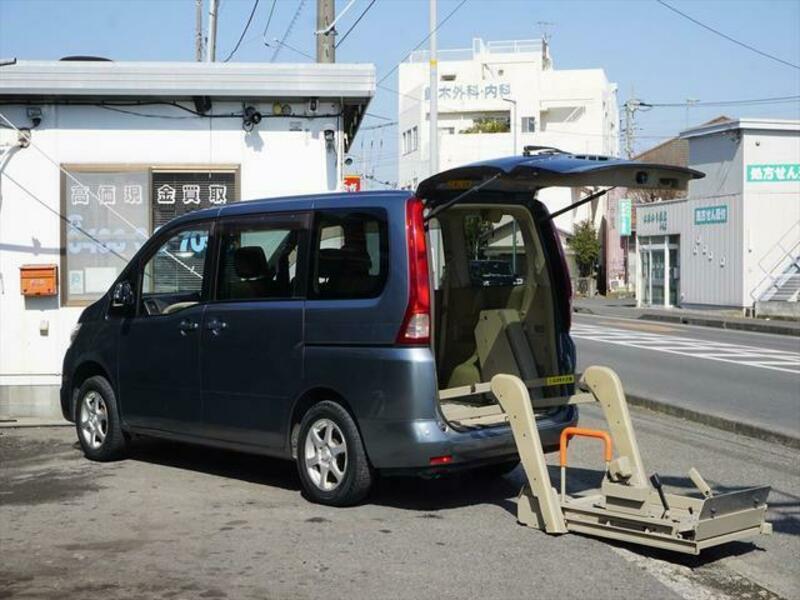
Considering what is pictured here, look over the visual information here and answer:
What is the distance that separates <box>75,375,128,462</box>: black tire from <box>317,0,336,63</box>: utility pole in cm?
812

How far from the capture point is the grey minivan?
21.9 feet

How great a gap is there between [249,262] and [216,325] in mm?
540

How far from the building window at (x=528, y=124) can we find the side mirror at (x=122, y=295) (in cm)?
5936

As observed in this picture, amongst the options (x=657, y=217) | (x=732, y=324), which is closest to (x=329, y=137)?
(x=732, y=324)

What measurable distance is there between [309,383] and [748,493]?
9.66ft

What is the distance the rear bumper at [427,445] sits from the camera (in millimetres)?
6566

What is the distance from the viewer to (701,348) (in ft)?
73.5

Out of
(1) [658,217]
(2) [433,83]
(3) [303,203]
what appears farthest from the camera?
(1) [658,217]

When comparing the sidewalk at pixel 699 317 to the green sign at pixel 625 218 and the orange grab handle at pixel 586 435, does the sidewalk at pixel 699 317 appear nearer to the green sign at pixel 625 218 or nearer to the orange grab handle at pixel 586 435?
the green sign at pixel 625 218

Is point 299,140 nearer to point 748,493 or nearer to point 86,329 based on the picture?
point 86,329

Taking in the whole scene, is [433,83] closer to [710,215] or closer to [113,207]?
[710,215]

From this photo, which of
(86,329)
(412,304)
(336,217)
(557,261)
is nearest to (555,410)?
(557,261)

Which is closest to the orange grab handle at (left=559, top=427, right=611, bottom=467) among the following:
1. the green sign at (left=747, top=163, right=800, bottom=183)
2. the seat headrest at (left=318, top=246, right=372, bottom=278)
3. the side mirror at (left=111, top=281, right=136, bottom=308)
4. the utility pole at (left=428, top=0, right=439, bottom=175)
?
the seat headrest at (left=318, top=246, right=372, bottom=278)

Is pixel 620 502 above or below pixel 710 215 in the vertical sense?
below
